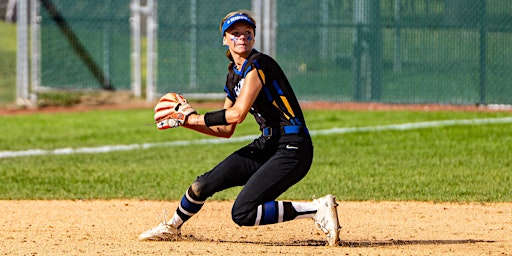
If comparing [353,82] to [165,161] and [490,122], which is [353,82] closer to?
[490,122]

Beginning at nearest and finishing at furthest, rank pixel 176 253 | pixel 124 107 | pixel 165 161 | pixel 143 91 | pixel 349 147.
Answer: pixel 176 253, pixel 165 161, pixel 349 147, pixel 124 107, pixel 143 91

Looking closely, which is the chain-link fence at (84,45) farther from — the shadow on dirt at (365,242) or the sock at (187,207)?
the sock at (187,207)

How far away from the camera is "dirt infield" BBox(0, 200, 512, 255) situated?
6.81 meters

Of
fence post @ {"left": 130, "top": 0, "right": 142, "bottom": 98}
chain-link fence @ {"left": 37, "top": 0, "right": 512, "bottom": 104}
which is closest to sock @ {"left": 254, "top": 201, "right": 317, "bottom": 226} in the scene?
chain-link fence @ {"left": 37, "top": 0, "right": 512, "bottom": 104}

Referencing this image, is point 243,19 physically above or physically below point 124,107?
above

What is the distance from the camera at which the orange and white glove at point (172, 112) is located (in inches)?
259

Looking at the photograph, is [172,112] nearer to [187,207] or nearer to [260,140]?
[260,140]

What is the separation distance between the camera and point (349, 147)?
1414 cm

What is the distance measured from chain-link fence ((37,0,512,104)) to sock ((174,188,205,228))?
40.3 feet

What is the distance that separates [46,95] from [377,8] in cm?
752

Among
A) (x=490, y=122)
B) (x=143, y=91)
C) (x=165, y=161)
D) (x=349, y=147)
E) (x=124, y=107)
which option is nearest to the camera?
(x=165, y=161)

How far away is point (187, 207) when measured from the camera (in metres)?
7.07

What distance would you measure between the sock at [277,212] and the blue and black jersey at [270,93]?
568mm

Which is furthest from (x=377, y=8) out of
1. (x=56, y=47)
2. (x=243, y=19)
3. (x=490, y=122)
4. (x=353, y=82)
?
(x=243, y=19)
